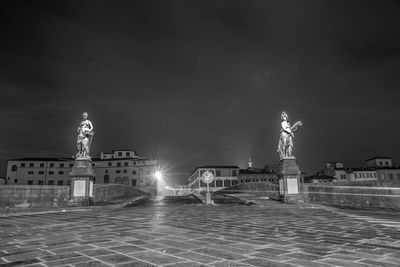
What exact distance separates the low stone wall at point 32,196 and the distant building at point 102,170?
79.3 metres

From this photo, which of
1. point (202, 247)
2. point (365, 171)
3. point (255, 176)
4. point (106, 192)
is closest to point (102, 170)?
point (255, 176)

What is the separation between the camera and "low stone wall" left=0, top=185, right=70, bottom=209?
13.9 m

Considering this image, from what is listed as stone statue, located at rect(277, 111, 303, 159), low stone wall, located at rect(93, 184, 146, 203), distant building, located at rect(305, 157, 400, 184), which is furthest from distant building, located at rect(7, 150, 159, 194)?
stone statue, located at rect(277, 111, 303, 159)

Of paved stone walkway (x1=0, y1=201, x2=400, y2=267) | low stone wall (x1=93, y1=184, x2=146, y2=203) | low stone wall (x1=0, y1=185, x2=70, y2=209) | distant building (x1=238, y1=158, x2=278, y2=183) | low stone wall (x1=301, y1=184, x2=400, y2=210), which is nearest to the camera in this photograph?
paved stone walkway (x1=0, y1=201, x2=400, y2=267)

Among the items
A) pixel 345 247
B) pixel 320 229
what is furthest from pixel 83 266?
pixel 320 229

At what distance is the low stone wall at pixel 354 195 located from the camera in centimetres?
1409

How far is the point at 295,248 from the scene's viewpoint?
4.46m

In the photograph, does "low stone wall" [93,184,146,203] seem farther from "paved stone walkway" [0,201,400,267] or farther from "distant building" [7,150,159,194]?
"distant building" [7,150,159,194]

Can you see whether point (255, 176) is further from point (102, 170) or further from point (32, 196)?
point (32, 196)

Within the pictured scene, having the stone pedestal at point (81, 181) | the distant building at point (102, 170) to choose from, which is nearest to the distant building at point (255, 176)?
the distant building at point (102, 170)

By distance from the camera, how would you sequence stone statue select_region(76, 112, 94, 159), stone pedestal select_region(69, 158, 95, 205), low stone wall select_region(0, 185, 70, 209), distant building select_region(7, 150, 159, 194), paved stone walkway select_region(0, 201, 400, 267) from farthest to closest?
distant building select_region(7, 150, 159, 194)
stone statue select_region(76, 112, 94, 159)
stone pedestal select_region(69, 158, 95, 205)
low stone wall select_region(0, 185, 70, 209)
paved stone walkway select_region(0, 201, 400, 267)

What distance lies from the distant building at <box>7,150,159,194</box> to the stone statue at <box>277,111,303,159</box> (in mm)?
80658

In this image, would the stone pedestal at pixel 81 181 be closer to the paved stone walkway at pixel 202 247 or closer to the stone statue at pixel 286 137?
the paved stone walkway at pixel 202 247

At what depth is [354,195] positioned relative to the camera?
620 inches
